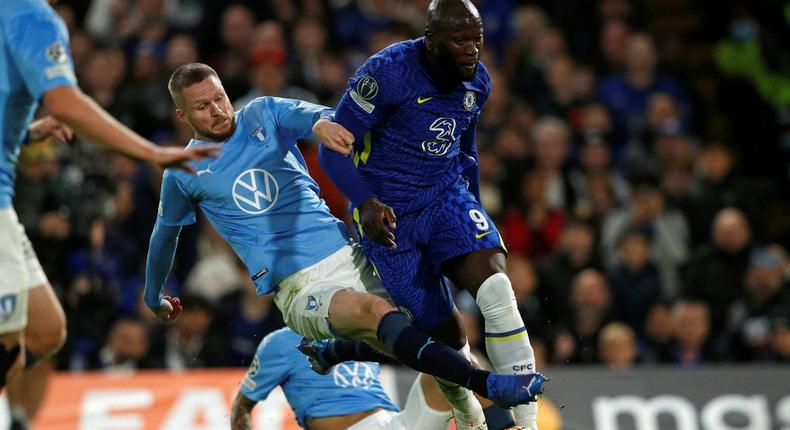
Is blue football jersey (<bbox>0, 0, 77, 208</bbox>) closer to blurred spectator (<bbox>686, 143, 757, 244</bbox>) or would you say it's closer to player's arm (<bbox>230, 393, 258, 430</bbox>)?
player's arm (<bbox>230, 393, 258, 430</bbox>)

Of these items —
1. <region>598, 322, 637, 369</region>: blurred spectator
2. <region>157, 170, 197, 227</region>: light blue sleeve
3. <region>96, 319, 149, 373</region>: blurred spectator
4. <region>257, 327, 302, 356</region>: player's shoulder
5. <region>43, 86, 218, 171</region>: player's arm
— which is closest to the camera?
<region>43, 86, 218, 171</region>: player's arm

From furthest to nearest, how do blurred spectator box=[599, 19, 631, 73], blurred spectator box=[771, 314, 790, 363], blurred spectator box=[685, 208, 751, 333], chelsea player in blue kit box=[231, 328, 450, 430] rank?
1. blurred spectator box=[599, 19, 631, 73]
2. blurred spectator box=[685, 208, 751, 333]
3. blurred spectator box=[771, 314, 790, 363]
4. chelsea player in blue kit box=[231, 328, 450, 430]

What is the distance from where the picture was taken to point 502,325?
19.8 feet

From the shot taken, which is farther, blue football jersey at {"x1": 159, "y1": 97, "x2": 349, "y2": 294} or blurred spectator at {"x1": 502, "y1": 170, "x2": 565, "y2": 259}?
blurred spectator at {"x1": 502, "y1": 170, "x2": 565, "y2": 259}

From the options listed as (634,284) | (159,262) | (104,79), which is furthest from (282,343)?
(104,79)

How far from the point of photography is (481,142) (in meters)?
12.2

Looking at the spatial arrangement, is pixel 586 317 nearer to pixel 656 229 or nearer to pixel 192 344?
pixel 656 229

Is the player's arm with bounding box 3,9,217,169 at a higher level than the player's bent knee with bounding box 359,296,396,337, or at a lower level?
higher

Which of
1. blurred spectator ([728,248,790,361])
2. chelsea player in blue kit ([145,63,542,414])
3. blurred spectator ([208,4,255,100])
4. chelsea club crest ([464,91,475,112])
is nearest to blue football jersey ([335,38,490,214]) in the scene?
chelsea club crest ([464,91,475,112])

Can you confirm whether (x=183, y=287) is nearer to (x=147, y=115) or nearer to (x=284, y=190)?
(x=147, y=115)

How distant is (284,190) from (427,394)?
1.39 m

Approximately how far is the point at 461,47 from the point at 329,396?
2.14 metres

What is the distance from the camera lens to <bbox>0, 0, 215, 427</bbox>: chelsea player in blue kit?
5062 millimetres

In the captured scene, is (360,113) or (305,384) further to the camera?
(305,384)
